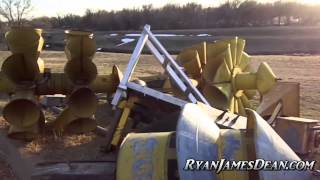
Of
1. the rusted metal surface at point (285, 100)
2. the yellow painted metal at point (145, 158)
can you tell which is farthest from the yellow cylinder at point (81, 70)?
the yellow painted metal at point (145, 158)

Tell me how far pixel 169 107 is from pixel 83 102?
1104 millimetres

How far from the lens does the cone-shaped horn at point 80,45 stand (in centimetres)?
616

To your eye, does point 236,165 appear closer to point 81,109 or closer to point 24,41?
point 81,109

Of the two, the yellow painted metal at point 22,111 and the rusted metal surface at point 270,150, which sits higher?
A: the rusted metal surface at point 270,150

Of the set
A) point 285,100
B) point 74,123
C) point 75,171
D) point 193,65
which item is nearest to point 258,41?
point 193,65

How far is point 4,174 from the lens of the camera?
19.6 ft

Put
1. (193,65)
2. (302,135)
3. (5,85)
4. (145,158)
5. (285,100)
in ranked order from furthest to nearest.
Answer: (193,65) → (285,100) → (5,85) → (302,135) → (145,158)

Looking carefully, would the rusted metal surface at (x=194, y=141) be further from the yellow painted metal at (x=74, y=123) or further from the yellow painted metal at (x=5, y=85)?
the yellow painted metal at (x=5, y=85)

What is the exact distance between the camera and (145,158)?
3883 mm

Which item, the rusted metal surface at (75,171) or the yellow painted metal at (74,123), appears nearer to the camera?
the rusted metal surface at (75,171)

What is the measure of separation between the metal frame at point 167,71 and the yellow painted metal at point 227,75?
0.83 m

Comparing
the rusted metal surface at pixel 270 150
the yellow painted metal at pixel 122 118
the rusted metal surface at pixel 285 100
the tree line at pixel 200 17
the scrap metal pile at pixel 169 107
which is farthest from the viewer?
the tree line at pixel 200 17

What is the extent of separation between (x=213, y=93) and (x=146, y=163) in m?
3.73

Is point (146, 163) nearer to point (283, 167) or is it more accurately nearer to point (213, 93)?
point (283, 167)
